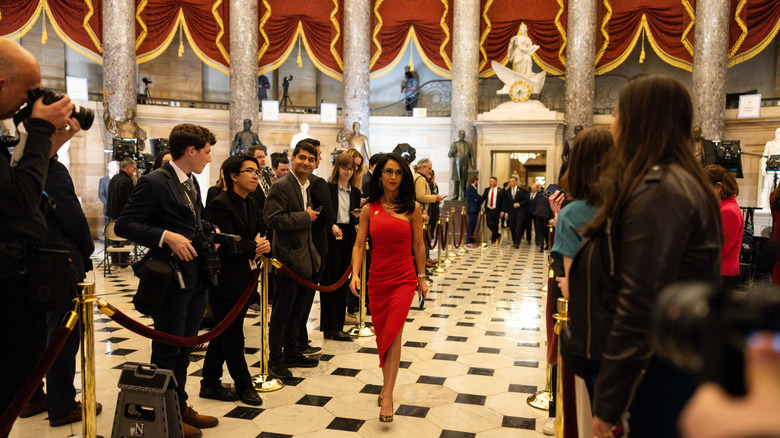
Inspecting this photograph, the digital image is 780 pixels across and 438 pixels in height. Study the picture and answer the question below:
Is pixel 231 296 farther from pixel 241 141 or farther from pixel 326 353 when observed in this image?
pixel 241 141

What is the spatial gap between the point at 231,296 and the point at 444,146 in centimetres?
1402

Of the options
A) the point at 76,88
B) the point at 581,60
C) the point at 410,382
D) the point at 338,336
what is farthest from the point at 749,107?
the point at 76,88

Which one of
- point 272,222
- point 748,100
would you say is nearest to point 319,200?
point 272,222

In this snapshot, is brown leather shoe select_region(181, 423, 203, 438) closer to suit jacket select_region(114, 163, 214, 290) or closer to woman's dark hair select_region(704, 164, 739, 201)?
suit jacket select_region(114, 163, 214, 290)

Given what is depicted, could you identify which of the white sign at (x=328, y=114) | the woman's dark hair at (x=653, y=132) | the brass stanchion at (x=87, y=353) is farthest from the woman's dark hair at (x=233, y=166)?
the white sign at (x=328, y=114)

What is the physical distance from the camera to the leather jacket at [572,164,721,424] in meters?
1.43

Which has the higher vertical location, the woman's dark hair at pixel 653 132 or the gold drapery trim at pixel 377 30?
the gold drapery trim at pixel 377 30

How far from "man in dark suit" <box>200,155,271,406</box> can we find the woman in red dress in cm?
74

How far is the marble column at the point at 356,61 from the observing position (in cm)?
1562

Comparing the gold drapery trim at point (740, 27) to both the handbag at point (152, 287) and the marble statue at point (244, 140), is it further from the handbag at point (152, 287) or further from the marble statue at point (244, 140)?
the handbag at point (152, 287)

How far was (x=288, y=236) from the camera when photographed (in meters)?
4.29

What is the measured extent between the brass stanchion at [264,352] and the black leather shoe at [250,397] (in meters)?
0.24

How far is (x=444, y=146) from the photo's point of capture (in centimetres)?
1712

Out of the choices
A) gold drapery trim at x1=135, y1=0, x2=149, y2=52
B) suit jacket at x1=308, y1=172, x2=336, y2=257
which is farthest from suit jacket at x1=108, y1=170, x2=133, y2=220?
gold drapery trim at x1=135, y1=0, x2=149, y2=52
